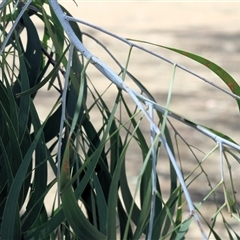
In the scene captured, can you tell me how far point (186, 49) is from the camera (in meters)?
2.75

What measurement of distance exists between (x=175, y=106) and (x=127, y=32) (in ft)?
2.32

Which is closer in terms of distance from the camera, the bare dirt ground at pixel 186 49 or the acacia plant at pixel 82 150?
the acacia plant at pixel 82 150

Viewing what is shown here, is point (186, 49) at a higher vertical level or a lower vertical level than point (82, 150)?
higher

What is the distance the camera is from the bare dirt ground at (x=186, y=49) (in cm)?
212

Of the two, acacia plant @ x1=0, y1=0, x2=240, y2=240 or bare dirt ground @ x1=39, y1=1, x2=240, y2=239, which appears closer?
Answer: acacia plant @ x1=0, y1=0, x2=240, y2=240

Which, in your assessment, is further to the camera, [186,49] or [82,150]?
[186,49]

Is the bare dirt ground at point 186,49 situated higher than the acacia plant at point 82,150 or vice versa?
the bare dirt ground at point 186,49

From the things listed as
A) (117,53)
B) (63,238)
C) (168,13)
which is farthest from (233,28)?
(63,238)

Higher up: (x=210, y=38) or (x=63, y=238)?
(x=210, y=38)

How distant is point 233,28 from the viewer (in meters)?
2.96

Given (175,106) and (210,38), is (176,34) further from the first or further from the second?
(175,106)

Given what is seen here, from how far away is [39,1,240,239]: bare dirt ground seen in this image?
2117mm

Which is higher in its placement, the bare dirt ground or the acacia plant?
the bare dirt ground

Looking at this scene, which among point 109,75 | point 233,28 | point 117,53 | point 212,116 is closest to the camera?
point 109,75
